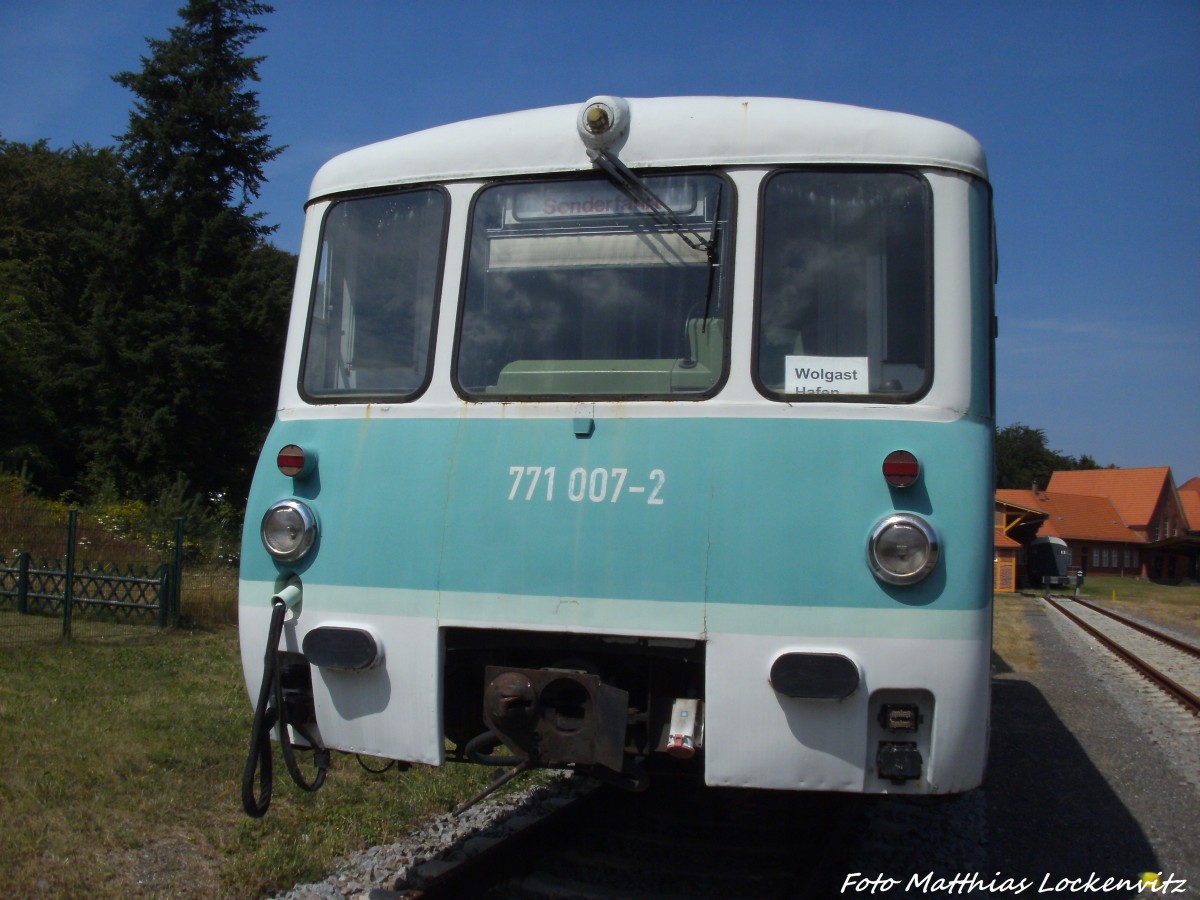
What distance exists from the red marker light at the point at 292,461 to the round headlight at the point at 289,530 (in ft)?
0.39

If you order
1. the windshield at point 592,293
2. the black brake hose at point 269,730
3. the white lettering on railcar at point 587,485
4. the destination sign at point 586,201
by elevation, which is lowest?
the black brake hose at point 269,730

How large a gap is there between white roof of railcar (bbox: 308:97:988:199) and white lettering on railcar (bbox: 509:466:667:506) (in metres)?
1.15

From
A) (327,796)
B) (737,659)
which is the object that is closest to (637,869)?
(737,659)

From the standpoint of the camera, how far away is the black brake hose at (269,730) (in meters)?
3.81

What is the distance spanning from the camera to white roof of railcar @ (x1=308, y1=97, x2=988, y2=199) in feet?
12.8

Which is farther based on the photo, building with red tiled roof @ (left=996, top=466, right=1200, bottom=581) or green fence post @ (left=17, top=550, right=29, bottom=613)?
building with red tiled roof @ (left=996, top=466, right=1200, bottom=581)

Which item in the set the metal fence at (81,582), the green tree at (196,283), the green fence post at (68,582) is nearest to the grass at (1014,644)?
the green fence post at (68,582)

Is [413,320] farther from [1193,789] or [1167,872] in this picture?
[1193,789]

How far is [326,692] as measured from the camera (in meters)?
3.94

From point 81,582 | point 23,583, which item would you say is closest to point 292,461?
point 81,582

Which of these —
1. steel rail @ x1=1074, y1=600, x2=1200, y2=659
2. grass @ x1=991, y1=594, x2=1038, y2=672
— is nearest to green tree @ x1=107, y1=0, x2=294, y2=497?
grass @ x1=991, y1=594, x2=1038, y2=672

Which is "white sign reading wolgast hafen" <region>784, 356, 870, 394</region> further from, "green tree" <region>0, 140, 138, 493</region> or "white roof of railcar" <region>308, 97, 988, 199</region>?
"green tree" <region>0, 140, 138, 493</region>

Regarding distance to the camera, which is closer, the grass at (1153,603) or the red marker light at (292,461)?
the red marker light at (292,461)

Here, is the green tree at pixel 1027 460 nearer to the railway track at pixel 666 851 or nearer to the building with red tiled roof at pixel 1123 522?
the building with red tiled roof at pixel 1123 522
